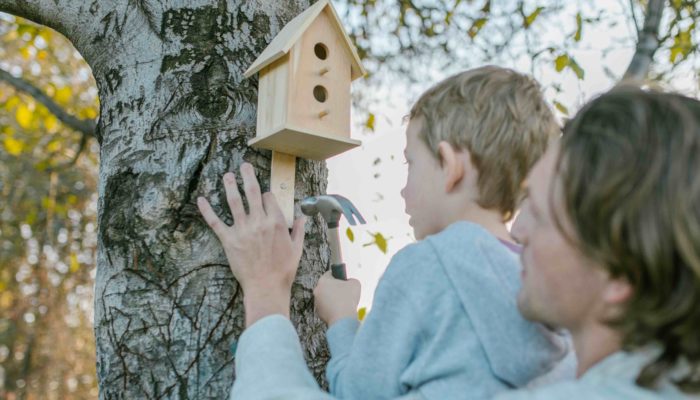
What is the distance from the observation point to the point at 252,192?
1737 millimetres

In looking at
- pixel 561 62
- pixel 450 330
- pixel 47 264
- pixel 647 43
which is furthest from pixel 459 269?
pixel 47 264

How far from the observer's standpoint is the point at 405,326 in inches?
51.0

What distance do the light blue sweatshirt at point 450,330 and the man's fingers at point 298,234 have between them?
45cm

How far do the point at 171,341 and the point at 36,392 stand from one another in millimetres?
10557

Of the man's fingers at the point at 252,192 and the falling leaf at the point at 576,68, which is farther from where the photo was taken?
the falling leaf at the point at 576,68

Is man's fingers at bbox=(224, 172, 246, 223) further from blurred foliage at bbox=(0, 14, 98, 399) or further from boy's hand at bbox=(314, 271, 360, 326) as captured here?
blurred foliage at bbox=(0, 14, 98, 399)

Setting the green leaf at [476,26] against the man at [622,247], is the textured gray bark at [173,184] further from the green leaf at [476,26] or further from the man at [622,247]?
the green leaf at [476,26]

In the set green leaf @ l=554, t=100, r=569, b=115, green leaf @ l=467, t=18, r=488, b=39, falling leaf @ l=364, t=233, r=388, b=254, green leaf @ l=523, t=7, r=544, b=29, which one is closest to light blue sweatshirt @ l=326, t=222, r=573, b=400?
green leaf @ l=554, t=100, r=569, b=115

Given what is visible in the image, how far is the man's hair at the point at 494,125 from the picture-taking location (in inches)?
57.9

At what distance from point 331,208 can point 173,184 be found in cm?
42

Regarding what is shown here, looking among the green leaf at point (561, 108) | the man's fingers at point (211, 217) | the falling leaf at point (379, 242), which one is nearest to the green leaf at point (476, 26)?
the green leaf at point (561, 108)

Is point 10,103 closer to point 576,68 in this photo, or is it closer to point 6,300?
point 576,68

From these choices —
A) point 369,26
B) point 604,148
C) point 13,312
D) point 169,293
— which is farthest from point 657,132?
point 13,312

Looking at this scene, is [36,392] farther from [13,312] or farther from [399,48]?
[399,48]
